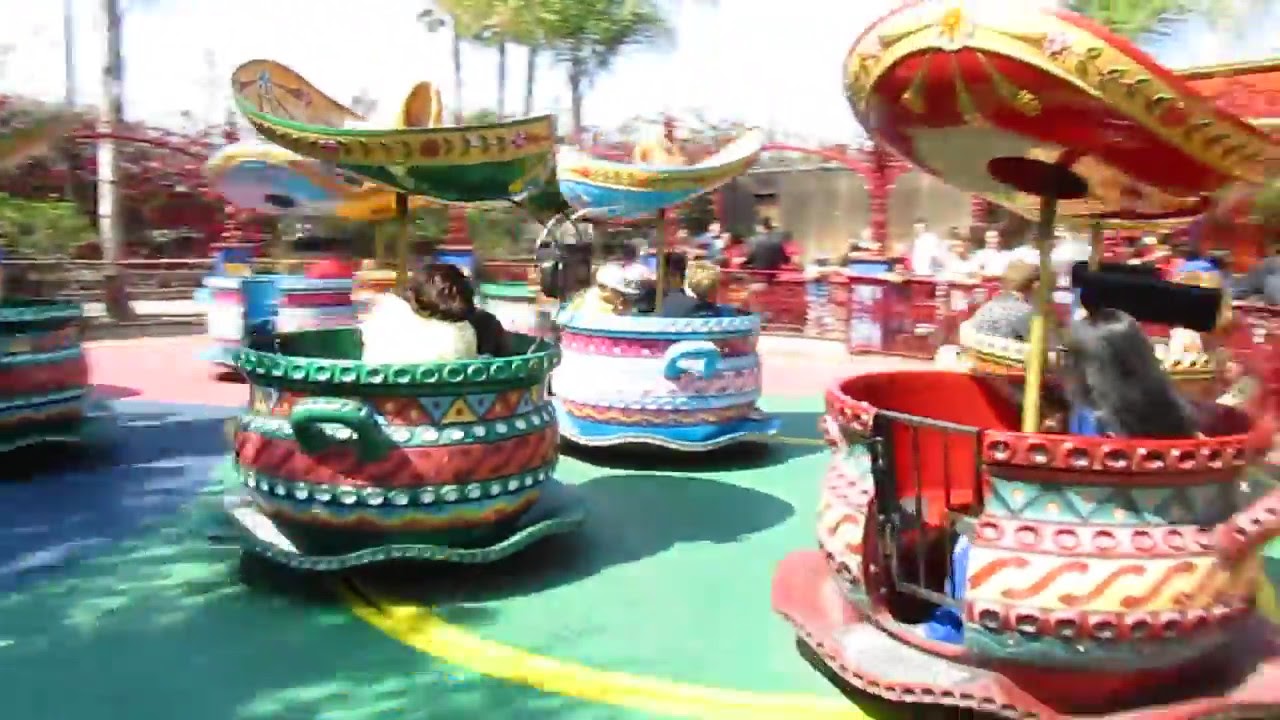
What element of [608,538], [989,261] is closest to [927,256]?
[989,261]

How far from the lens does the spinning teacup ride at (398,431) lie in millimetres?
3895

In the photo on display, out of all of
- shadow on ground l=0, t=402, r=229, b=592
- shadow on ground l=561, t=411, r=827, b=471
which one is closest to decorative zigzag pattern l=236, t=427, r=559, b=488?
shadow on ground l=0, t=402, r=229, b=592

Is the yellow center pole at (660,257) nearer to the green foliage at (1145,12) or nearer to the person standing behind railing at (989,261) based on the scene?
the person standing behind railing at (989,261)

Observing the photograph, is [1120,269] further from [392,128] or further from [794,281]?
[794,281]

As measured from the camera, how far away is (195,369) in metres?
10.1

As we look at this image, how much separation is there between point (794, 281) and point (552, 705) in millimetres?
10676

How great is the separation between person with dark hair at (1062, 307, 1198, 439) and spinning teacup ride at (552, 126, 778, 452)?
323cm

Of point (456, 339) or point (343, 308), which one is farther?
point (343, 308)

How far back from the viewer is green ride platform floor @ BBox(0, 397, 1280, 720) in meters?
3.19

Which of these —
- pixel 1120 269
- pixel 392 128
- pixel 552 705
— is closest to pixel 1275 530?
pixel 1120 269

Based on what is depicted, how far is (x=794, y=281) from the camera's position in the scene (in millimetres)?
13492

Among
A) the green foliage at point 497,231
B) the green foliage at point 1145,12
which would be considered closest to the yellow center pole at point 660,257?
the green foliage at point 1145,12

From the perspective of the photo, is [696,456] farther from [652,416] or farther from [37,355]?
[37,355]

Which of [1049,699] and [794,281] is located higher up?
[794,281]
